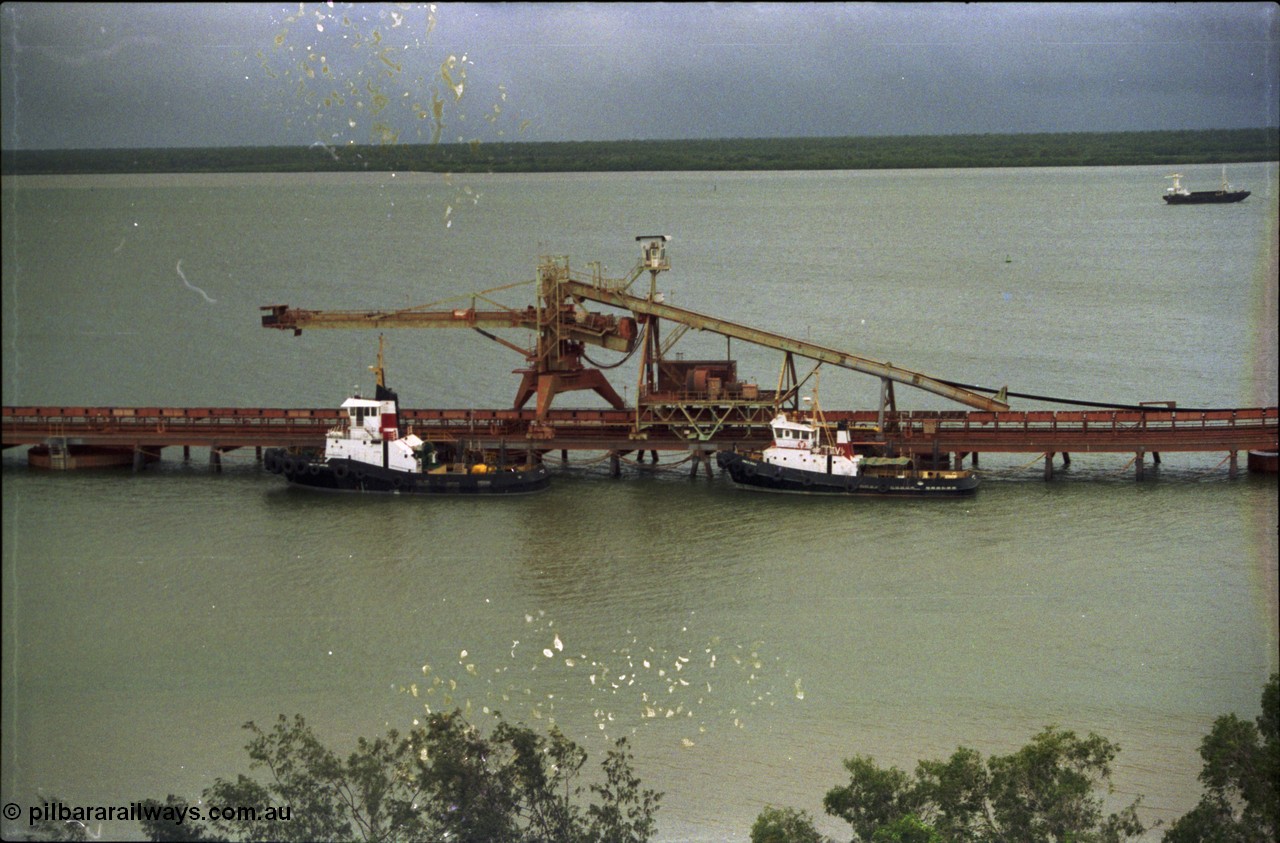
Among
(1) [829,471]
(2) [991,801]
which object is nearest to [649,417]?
(1) [829,471]

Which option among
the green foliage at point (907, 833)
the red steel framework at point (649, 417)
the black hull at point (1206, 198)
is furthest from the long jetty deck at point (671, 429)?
the black hull at point (1206, 198)

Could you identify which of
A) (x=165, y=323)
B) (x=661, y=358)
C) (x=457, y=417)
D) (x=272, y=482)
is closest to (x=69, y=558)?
(x=272, y=482)

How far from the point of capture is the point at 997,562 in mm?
21484

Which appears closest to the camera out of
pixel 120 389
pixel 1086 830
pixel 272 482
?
pixel 1086 830

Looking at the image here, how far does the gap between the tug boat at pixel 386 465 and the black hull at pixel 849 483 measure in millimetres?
2815

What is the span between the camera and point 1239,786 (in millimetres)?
14016

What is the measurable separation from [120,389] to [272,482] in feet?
23.7

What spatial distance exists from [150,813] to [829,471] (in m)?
12.8

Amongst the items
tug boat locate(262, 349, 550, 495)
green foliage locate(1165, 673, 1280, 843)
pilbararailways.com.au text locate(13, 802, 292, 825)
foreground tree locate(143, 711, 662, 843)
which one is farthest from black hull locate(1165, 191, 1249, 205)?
pilbararailways.com.au text locate(13, 802, 292, 825)

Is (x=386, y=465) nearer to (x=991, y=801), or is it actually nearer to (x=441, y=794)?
(x=441, y=794)

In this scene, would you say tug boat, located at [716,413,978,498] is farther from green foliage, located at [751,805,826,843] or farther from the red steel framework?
green foliage, located at [751,805,826,843]

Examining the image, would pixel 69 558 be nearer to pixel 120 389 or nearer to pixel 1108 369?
pixel 120 389

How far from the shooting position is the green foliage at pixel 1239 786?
44.5ft

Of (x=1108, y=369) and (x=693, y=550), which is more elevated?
(x=1108, y=369)
